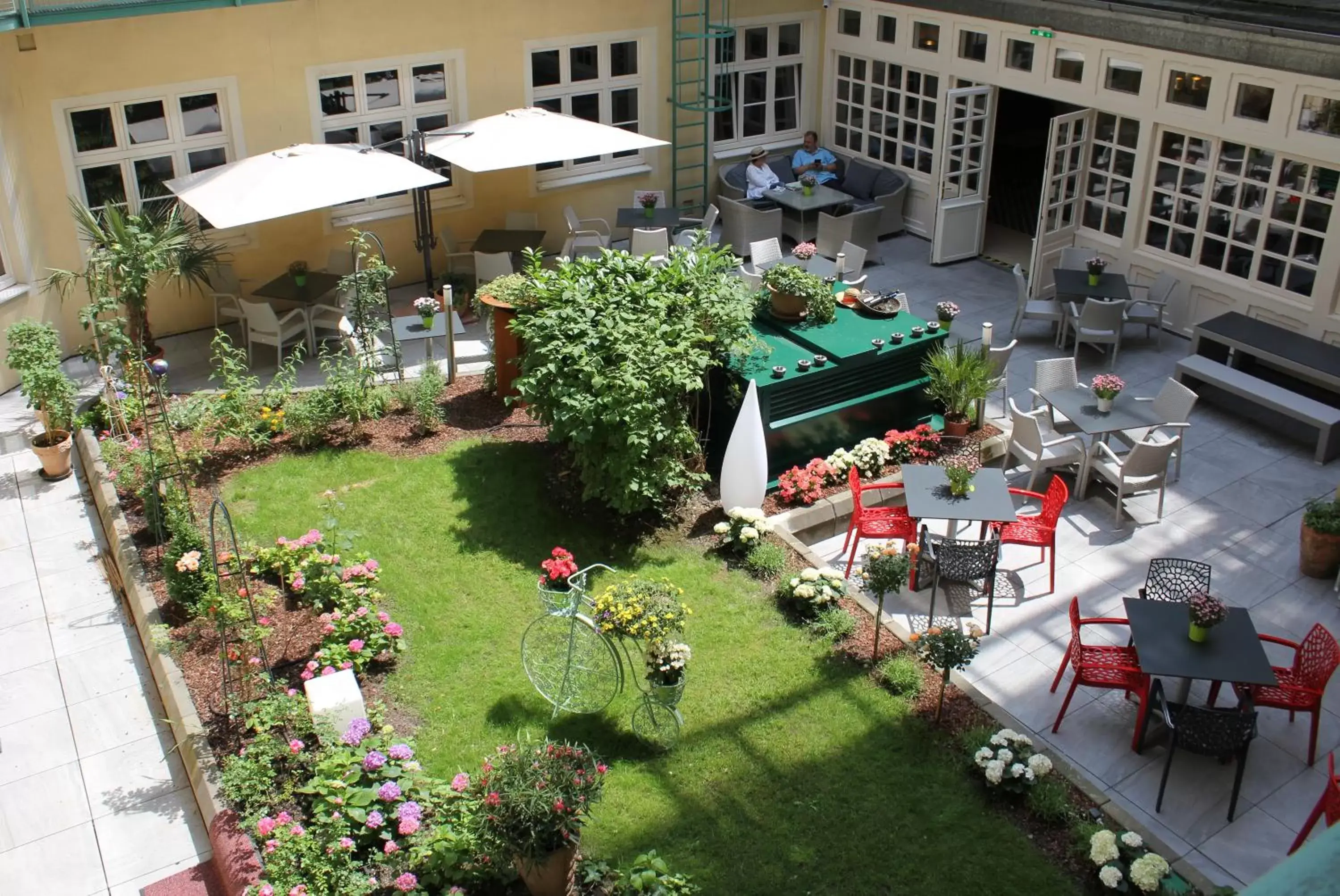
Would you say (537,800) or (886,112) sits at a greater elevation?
(886,112)

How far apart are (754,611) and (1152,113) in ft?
25.2

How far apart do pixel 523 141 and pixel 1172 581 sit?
25.9 feet

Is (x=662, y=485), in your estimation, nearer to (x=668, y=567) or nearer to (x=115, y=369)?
(x=668, y=567)

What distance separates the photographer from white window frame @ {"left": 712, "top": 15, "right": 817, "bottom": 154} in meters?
16.3

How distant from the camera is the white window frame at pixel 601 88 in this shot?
48.4ft

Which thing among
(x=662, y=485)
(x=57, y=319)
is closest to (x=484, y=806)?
(x=662, y=485)

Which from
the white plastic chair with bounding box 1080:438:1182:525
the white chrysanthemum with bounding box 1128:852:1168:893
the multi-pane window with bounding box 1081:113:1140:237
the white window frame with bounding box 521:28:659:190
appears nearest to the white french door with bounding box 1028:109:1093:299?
the multi-pane window with bounding box 1081:113:1140:237

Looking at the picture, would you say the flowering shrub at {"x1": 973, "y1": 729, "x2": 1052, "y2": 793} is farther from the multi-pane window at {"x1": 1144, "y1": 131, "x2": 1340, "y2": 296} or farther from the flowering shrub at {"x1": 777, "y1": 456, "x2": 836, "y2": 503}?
the multi-pane window at {"x1": 1144, "y1": 131, "x2": 1340, "y2": 296}

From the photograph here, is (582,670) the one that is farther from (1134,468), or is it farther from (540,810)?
(1134,468)

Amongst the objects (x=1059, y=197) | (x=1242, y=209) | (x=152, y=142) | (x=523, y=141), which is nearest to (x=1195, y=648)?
(x=1242, y=209)

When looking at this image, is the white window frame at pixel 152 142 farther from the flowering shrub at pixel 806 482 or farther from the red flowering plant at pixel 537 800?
the red flowering plant at pixel 537 800

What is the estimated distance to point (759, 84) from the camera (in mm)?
16797

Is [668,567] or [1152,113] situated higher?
[1152,113]

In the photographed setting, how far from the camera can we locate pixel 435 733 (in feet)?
25.4
